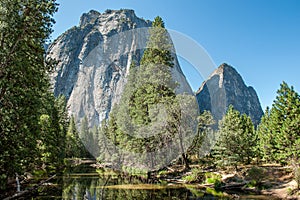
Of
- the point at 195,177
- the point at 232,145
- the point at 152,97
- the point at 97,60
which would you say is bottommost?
the point at 195,177

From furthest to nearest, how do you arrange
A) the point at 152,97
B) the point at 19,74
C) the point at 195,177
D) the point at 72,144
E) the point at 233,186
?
the point at 72,144
the point at 152,97
the point at 195,177
the point at 233,186
the point at 19,74

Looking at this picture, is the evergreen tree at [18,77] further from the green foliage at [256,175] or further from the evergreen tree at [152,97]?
the green foliage at [256,175]

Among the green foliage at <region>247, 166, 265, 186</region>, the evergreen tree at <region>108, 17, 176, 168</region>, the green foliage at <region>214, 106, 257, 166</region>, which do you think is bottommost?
the green foliage at <region>247, 166, 265, 186</region>

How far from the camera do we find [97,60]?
154 meters

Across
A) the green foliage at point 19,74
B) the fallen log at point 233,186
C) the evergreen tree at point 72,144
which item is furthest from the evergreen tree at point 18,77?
the evergreen tree at point 72,144

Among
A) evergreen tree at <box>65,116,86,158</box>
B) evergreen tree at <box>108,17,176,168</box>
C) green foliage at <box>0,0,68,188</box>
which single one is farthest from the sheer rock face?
green foliage at <box>0,0,68,188</box>

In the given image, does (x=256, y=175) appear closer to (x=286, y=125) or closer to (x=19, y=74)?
(x=286, y=125)

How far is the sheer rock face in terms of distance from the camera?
141 metres

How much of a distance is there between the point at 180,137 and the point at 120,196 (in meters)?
12.4

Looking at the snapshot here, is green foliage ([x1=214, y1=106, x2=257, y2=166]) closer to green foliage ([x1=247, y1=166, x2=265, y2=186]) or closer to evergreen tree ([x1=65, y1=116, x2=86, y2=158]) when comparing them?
green foliage ([x1=247, y1=166, x2=265, y2=186])

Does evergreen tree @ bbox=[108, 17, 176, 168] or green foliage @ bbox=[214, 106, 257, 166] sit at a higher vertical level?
evergreen tree @ bbox=[108, 17, 176, 168]

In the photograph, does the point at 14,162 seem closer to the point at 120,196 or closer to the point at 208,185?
the point at 120,196

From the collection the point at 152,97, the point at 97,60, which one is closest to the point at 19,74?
the point at 152,97

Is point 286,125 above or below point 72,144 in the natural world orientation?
above
